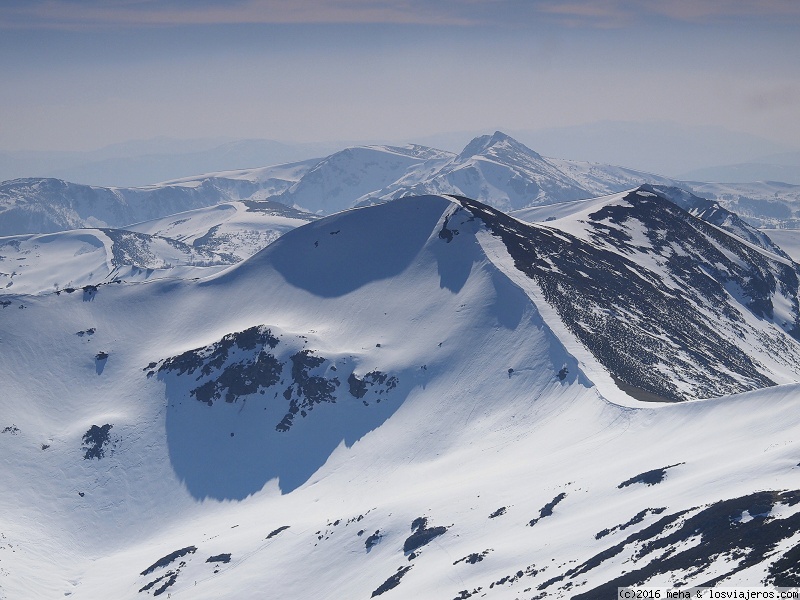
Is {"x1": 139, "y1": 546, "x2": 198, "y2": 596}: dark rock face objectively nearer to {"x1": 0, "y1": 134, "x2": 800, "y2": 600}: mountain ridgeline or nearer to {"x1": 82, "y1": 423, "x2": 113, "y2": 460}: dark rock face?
{"x1": 0, "y1": 134, "x2": 800, "y2": 600}: mountain ridgeline

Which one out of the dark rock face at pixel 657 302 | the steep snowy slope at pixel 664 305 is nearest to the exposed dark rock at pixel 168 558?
the dark rock face at pixel 657 302

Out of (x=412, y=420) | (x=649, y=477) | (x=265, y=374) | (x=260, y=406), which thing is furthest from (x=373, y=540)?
(x=265, y=374)

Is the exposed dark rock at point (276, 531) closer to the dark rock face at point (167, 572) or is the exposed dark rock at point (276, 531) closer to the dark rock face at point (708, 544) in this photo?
the dark rock face at point (167, 572)

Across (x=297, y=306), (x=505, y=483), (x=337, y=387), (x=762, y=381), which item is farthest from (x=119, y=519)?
(x=762, y=381)

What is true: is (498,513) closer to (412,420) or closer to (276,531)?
(276,531)

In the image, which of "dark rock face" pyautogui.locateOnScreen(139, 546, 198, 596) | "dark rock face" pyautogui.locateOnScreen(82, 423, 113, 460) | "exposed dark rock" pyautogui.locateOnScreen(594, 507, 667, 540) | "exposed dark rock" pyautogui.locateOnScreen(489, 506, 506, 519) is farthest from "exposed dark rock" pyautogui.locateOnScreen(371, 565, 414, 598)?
"dark rock face" pyautogui.locateOnScreen(82, 423, 113, 460)
